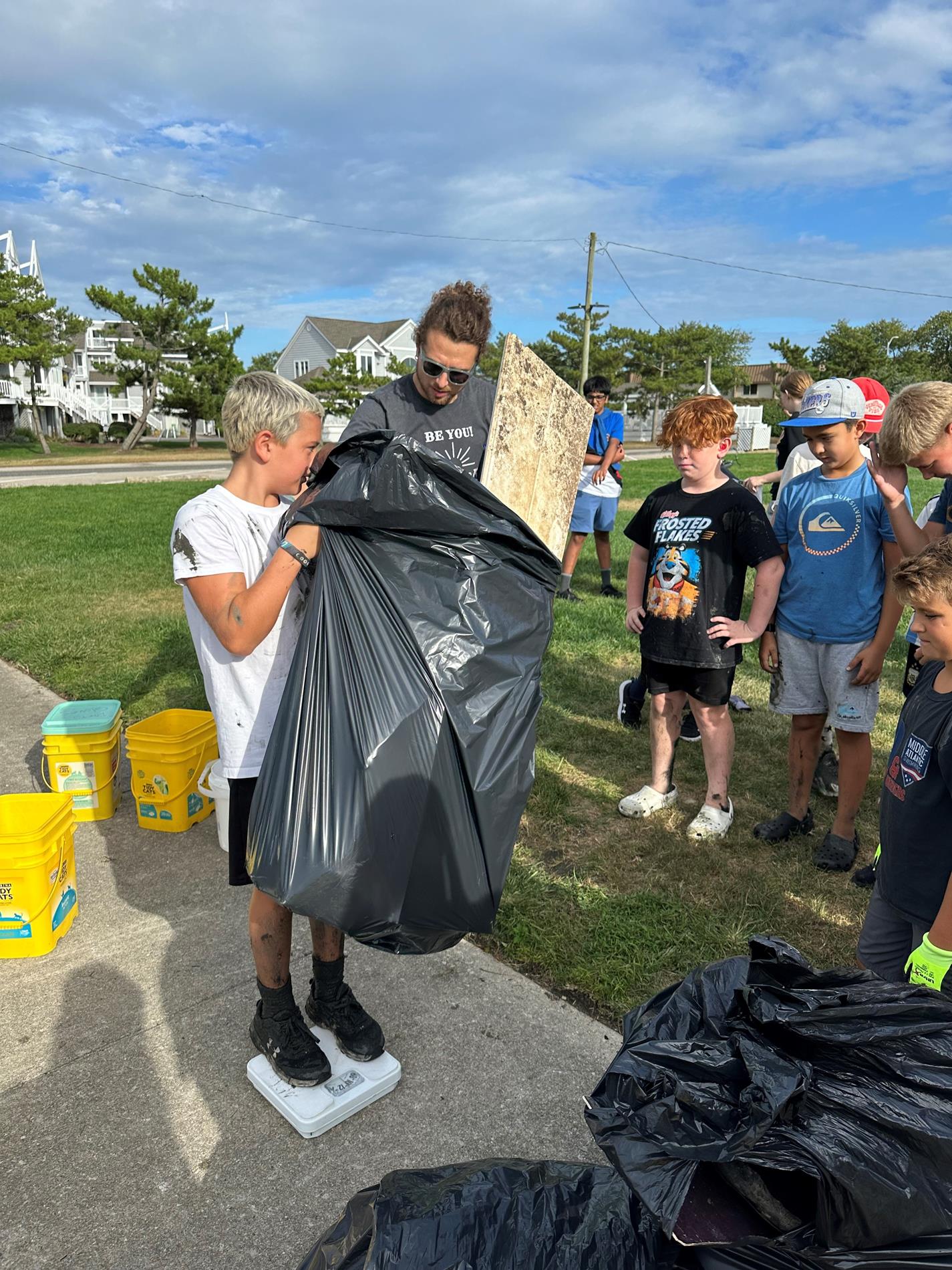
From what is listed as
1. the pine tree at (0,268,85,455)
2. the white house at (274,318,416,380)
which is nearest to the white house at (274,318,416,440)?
the white house at (274,318,416,380)

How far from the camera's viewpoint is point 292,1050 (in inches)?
82.2

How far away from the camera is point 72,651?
6004 mm

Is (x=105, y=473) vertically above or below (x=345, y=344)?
below

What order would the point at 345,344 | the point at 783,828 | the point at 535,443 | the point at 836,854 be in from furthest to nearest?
the point at 345,344
the point at 783,828
the point at 836,854
the point at 535,443

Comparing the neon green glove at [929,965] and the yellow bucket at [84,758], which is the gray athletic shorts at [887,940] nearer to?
the neon green glove at [929,965]

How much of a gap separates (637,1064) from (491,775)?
799mm

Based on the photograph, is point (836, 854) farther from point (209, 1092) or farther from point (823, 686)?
point (209, 1092)

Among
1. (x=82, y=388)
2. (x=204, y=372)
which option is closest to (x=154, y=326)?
(x=204, y=372)

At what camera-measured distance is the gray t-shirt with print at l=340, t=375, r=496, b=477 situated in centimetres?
276

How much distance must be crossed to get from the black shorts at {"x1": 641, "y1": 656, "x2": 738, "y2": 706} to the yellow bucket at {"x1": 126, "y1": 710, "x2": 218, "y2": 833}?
76.0 inches

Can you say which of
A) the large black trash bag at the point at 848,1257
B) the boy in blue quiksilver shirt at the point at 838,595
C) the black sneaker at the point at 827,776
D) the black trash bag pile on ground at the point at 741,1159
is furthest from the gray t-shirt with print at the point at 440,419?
the black sneaker at the point at 827,776

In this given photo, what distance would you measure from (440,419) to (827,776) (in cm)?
262

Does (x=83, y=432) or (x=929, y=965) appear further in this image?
(x=83, y=432)

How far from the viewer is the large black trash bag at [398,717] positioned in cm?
168
